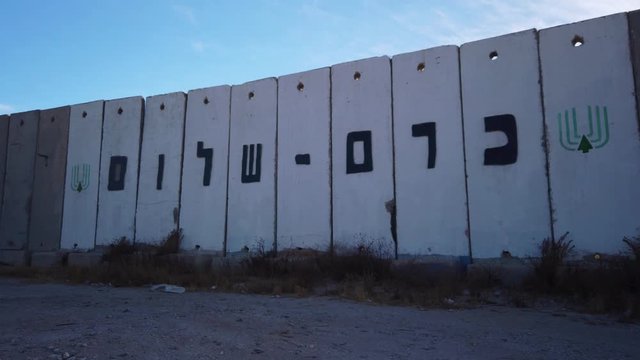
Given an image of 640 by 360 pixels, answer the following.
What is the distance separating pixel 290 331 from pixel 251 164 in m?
5.22

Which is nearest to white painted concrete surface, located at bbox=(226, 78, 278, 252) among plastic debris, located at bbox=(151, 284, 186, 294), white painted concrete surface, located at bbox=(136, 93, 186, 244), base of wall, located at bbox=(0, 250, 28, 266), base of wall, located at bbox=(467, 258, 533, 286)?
white painted concrete surface, located at bbox=(136, 93, 186, 244)

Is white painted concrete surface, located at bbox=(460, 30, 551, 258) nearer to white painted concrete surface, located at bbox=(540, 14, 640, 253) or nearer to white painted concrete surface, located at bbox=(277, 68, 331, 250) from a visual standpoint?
white painted concrete surface, located at bbox=(540, 14, 640, 253)

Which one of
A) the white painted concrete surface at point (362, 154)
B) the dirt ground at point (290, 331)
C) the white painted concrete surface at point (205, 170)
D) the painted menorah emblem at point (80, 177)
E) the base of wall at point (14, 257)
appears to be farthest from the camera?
the base of wall at point (14, 257)

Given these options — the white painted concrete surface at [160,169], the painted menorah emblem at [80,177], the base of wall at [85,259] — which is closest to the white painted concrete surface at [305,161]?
the white painted concrete surface at [160,169]

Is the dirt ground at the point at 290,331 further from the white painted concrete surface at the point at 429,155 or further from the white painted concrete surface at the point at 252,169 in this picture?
the white painted concrete surface at the point at 252,169

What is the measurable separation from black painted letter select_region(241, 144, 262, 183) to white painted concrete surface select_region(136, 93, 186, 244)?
4.57ft

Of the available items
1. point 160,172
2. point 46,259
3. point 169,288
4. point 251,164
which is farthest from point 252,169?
point 46,259

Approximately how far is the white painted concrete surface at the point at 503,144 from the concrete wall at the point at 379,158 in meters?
0.02

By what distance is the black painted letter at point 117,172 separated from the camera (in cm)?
1066

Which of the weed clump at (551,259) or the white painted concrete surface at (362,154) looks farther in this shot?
the white painted concrete surface at (362,154)

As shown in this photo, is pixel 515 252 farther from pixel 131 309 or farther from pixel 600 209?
pixel 131 309

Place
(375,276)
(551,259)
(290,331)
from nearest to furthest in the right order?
(290,331) < (551,259) < (375,276)

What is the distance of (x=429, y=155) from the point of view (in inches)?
316

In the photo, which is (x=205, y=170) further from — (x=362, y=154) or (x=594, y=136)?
(x=594, y=136)
